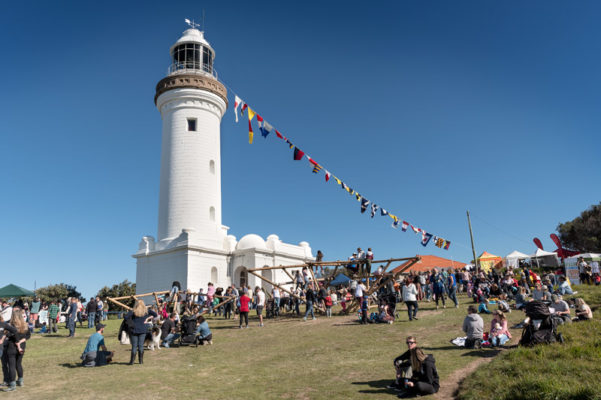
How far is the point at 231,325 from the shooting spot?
20219mm

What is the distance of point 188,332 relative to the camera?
15562mm

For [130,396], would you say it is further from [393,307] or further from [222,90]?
[222,90]

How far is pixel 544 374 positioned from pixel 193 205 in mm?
28226

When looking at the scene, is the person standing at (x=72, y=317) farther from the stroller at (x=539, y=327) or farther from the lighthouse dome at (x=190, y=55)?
the lighthouse dome at (x=190, y=55)

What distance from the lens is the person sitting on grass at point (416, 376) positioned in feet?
27.5

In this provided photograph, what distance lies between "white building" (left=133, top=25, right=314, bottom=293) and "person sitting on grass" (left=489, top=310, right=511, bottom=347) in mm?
22501

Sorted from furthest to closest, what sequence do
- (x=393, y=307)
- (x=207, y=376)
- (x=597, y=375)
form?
(x=393, y=307)
(x=207, y=376)
(x=597, y=375)

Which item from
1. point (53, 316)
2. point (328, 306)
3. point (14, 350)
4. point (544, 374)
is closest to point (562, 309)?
point (544, 374)

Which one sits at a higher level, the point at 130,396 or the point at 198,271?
the point at 198,271

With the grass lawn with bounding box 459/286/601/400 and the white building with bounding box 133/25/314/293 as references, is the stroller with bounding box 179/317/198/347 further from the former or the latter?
the white building with bounding box 133/25/314/293

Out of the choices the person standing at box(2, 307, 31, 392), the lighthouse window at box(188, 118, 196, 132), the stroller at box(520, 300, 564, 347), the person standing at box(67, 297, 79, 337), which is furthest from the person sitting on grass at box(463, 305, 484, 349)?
the lighthouse window at box(188, 118, 196, 132)

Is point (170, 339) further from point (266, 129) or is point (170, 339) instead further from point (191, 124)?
point (191, 124)

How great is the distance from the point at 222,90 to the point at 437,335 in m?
29.4

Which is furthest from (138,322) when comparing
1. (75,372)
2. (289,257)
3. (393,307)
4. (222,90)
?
(222,90)
